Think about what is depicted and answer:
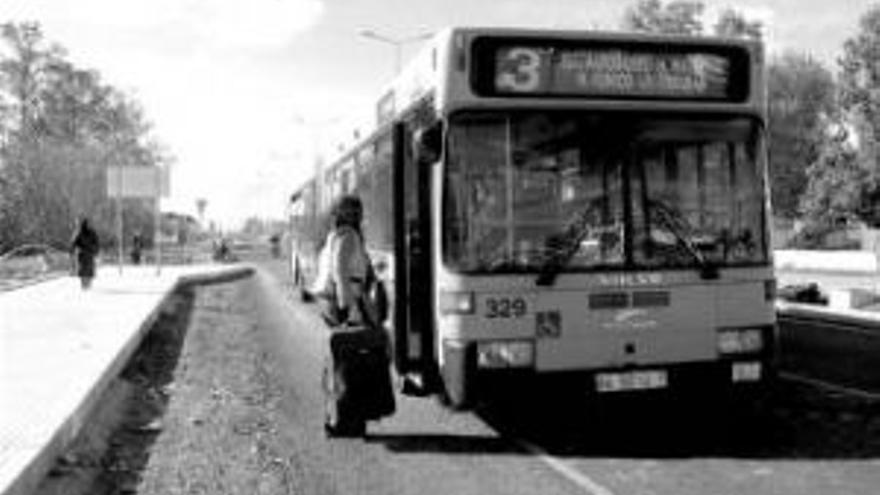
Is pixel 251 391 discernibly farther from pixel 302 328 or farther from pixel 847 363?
pixel 302 328

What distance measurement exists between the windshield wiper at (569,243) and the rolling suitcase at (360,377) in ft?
4.92

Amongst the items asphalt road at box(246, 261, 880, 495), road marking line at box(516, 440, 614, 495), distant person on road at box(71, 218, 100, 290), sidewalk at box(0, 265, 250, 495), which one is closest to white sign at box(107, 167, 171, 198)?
sidewalk at box(0, 265, 250, 495)

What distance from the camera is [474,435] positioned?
11133 mm

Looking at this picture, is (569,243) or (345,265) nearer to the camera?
(569,243)

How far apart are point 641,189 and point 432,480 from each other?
2.72m

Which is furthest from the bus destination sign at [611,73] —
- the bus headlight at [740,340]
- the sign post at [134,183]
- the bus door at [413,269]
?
the sign post at [134,183]

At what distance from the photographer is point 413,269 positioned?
11.0 meters

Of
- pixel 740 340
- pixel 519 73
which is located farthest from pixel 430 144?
pixel 740 340

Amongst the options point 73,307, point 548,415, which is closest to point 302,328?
point 73,307

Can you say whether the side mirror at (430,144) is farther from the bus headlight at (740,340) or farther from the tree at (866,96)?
the tree at (866,96)

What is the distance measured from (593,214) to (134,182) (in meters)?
41.7

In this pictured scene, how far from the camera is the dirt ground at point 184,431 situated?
9.58 meters

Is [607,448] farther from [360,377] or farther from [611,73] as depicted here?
[611,73]

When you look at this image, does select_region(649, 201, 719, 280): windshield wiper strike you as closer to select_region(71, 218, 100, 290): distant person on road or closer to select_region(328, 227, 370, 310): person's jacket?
select_region(328, 227, 370, 310): person's jacket
